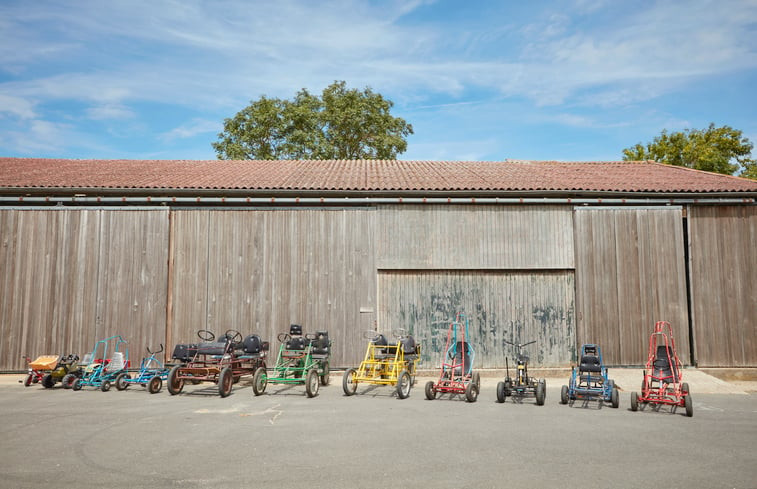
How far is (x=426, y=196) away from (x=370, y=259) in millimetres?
2191

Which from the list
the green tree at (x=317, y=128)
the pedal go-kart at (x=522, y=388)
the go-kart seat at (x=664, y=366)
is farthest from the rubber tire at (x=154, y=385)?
the green tree at (x=317, y=128)

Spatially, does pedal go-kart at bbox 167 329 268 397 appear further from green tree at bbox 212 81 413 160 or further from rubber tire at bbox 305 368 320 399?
green tree at bbox 212 81 413 160

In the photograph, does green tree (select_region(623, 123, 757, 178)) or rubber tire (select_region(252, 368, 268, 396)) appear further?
green tree (select_region(623, 123, 757, 178))

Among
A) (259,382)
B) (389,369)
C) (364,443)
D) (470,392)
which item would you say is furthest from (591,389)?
(259,382)

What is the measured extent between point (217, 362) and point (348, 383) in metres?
2.79

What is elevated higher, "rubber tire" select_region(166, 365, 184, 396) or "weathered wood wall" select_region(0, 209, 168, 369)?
"weathered wood wall" select_region(0, 209, 168, 369)

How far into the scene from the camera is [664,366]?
943 cm

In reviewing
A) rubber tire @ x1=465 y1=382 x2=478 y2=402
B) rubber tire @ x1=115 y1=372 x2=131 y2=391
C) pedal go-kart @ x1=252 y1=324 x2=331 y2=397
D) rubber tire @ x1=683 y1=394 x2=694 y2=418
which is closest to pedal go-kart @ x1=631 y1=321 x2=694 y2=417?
rubber tire @ x1=683 y1=394 x2=694 y2=418

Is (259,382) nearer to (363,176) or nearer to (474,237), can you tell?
(474,237)

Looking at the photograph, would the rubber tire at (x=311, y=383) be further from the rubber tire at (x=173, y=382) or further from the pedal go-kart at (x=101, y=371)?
the pedal go-kart at (x=101, y=371)

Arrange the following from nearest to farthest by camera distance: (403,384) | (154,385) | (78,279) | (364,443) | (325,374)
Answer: (364,443)
(403,384)
(154,385)
(325,374)
(78,279)

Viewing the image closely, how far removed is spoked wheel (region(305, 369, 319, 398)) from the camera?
9734 mm

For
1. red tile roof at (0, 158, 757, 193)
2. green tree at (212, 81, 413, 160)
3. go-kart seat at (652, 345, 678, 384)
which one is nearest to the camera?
go-kart seat at (652, 345, 678, 384)

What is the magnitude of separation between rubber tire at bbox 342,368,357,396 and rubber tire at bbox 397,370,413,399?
3.06ft
